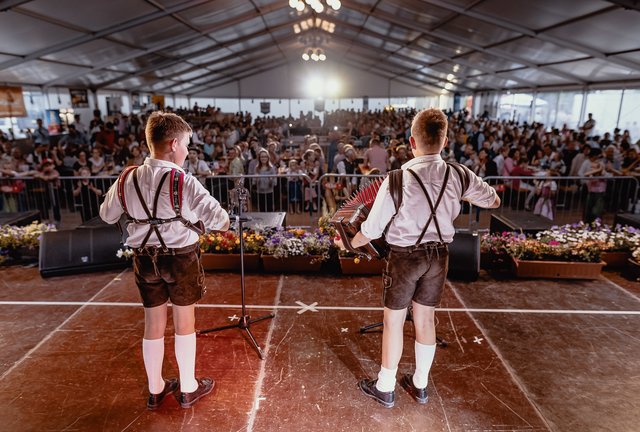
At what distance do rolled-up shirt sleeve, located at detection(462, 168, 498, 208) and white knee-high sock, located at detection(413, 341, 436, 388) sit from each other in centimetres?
99

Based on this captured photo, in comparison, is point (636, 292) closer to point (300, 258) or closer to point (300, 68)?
point (300, 258)

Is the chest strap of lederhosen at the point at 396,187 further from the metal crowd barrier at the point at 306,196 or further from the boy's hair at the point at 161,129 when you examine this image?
the metal crowd barrier at the point at 306,196

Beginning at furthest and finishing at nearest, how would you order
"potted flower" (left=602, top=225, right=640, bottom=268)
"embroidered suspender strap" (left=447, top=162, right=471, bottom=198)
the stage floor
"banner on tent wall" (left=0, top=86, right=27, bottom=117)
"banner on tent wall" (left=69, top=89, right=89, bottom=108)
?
"banner on tent wall" (left=69, top=89, right=89, bottom=108), "banner on tent wall" (left=0, top=86, right=27, bottom=117), "potted flower" (left=602, top=225, right=640, bottom=268), the stage floor, "embroidered suspender strap" (left=447, top=162, right=471, bottom=198)

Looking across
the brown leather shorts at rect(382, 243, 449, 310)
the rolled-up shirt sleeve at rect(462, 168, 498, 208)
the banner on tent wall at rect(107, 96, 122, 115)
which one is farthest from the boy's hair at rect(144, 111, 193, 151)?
the banner on tent wall at rect(107, 96, 122, 115)

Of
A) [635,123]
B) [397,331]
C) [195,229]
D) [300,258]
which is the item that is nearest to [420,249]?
[397,331]

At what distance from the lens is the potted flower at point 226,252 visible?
519cm

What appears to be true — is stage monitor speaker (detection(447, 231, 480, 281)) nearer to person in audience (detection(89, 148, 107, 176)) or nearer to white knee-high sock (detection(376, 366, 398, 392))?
white knee-high sock (detection(376, 366, 398, 392))

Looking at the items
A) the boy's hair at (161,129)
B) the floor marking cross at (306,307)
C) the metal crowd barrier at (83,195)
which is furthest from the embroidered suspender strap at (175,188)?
the metal crowd barrier at (83,195)

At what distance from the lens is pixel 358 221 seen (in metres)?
2.66

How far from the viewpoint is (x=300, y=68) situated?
32.2 meters

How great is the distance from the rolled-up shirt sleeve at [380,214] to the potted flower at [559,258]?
126 inches

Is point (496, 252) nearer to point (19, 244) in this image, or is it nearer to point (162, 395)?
point (162, 395)

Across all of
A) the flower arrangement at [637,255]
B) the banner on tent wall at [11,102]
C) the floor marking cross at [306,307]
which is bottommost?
the floor marking cross at [306,307]

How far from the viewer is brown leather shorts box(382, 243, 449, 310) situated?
2.57 meters
